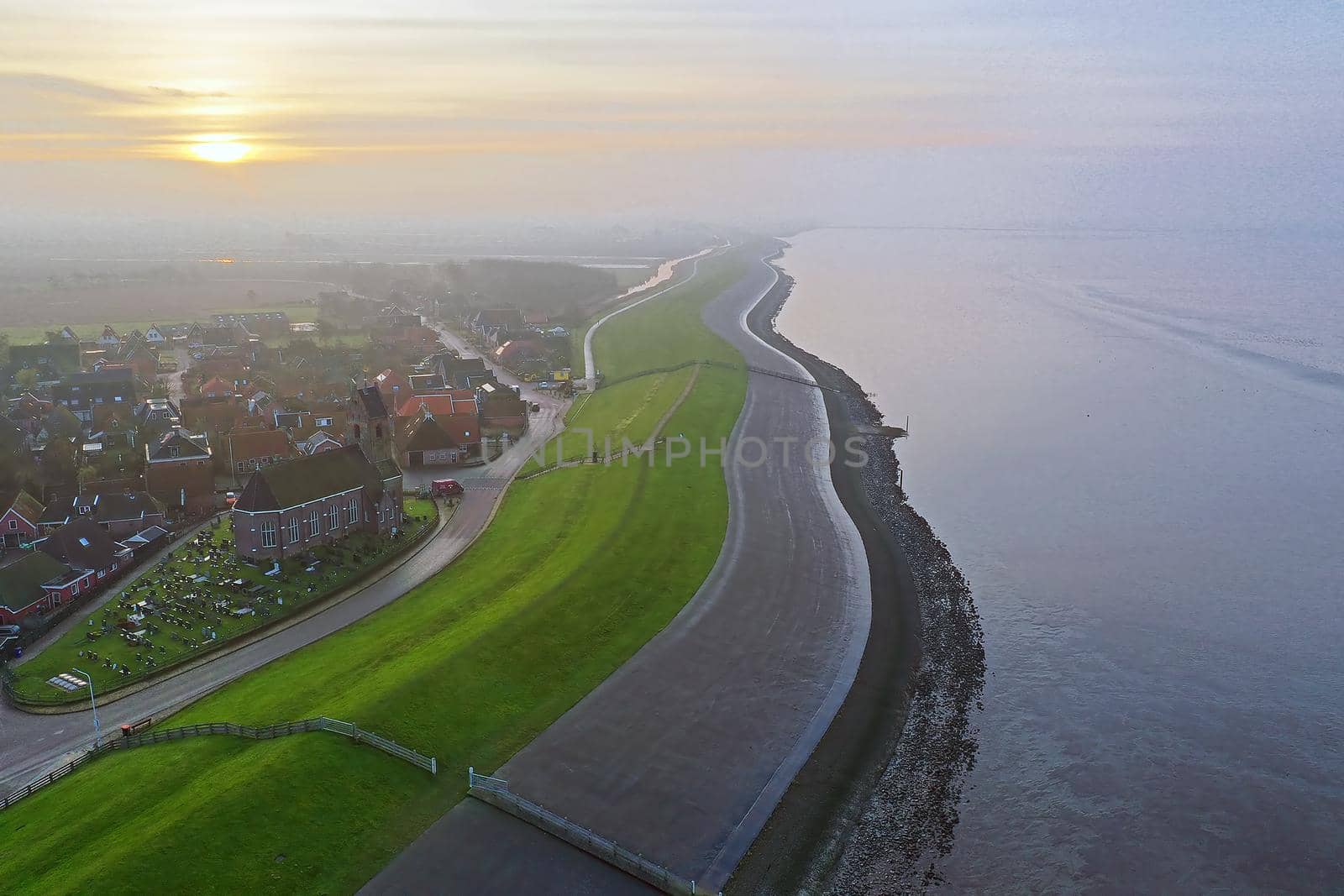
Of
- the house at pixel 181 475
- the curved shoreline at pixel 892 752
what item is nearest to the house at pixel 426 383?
the house at pixel 181 475

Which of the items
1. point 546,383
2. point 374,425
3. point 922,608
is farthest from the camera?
point 546,383

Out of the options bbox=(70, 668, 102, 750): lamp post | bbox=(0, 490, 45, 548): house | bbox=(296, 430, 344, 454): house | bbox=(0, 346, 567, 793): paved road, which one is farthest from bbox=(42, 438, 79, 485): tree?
bbox=(70, 668, 102, 750): lamp post

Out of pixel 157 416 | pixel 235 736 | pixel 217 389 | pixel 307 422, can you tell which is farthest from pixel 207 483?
pixel 217 389

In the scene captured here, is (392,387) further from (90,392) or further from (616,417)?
(90,392)

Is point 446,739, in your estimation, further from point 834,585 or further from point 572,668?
point 834,585

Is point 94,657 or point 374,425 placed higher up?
point 374,425

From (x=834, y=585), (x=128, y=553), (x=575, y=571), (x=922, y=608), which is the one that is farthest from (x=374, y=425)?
(x=922, y=608)

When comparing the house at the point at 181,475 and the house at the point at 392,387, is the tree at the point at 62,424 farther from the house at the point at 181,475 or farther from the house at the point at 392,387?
the house at the point at 392,387

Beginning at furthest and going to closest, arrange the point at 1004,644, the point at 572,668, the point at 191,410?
the point at 191,410, the point at 1004,644, the point at 572,668

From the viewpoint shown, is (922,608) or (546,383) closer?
(922,608)
